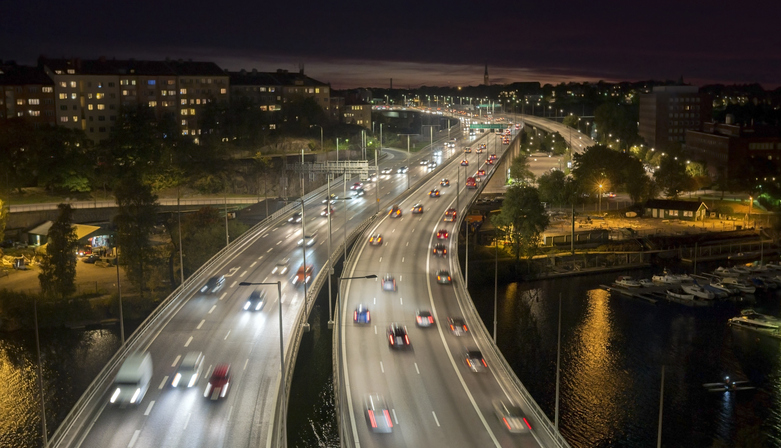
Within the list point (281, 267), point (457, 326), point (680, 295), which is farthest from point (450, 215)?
point (457, 326)

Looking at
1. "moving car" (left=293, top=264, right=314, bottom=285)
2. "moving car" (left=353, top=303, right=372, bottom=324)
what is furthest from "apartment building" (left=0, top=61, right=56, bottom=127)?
"moving car" (left=353, top=303, right=372, bottom=324)

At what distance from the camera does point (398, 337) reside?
33.2 meters

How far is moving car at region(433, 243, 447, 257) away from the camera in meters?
49.2

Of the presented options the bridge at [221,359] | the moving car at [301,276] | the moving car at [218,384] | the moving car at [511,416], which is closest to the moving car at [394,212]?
the bridge at [221,359]

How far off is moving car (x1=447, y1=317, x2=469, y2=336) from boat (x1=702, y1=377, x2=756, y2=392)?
13.6 metres

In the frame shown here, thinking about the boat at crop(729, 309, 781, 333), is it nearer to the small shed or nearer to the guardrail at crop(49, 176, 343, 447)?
the small shed

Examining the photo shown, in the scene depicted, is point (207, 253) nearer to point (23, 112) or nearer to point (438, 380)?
point (438, 380)

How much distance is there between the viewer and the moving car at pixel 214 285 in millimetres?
40150

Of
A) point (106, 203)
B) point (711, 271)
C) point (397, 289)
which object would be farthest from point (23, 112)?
point (711, 271)

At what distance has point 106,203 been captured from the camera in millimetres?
70688

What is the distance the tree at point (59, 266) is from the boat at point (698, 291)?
147 ft

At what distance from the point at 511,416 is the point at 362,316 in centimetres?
1230

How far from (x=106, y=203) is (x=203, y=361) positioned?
45.2m

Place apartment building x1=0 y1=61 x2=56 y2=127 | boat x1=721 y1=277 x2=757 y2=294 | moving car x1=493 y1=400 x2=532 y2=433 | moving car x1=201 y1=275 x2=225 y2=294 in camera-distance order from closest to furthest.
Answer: moving car x1=493 y1=400 x2=532 y2=433
moving car x1=201 y1=275 x2=225 y2=294
boat x1=721 y1=277 x2=757 y2=294
apartment building x1=0 y1=61 x2=56 y2=127
